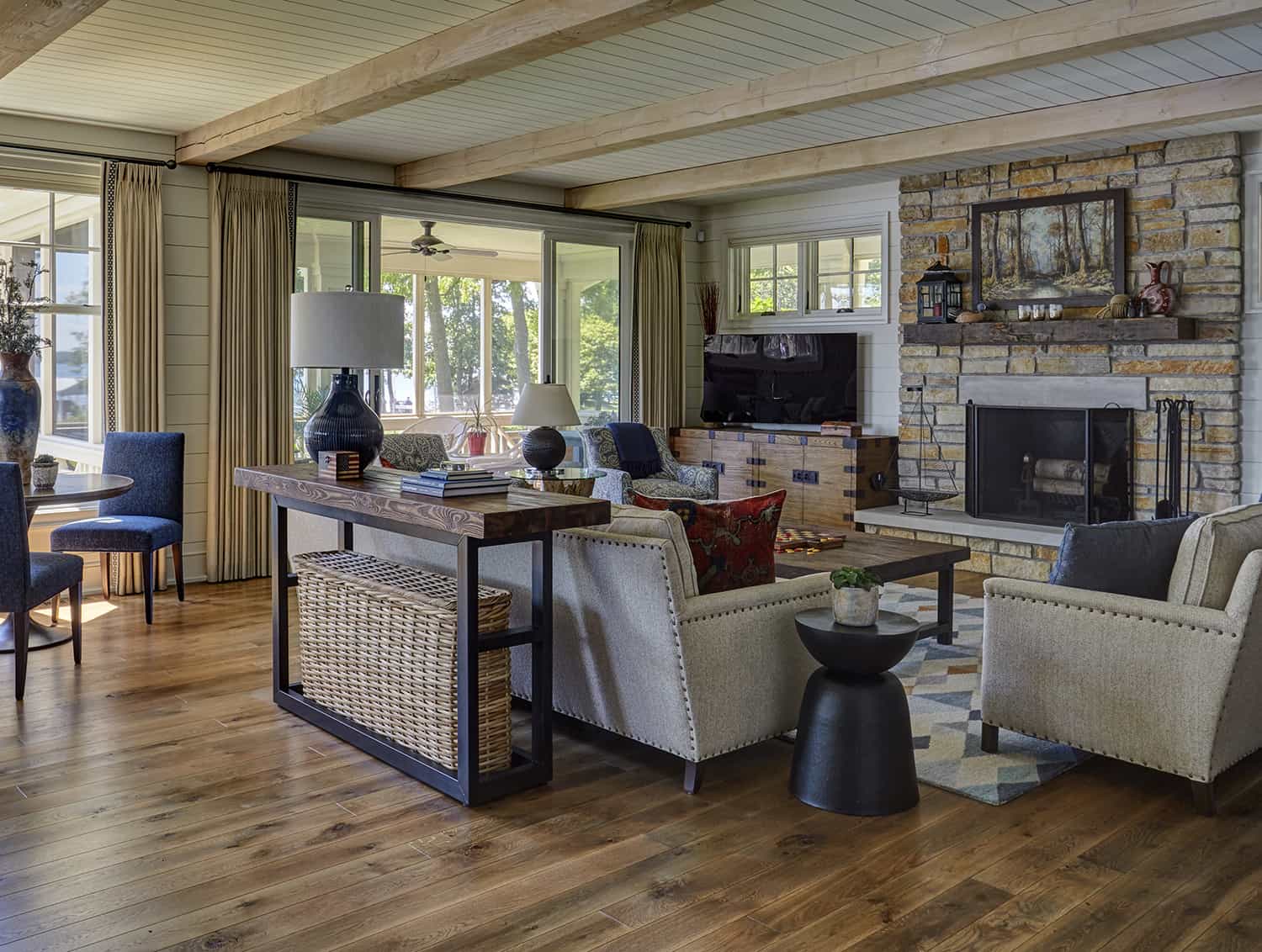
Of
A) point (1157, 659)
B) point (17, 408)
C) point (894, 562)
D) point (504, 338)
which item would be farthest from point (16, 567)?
point (504, 338)

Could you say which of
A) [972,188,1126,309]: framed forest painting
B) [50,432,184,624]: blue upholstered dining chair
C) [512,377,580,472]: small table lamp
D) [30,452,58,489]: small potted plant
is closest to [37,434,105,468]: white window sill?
[50,432,184,624]: blue upholstered dining chair

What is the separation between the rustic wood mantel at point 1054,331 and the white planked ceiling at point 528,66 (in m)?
1.47

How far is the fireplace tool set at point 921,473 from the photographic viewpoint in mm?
7371

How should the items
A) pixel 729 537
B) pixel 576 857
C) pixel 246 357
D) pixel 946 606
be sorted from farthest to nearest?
pixel 246 357, pixel 946 606, pixel 729 537, pixel 576 857

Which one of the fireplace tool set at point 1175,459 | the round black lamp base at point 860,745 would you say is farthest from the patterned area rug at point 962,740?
the fireplace tool set at point 1175,459

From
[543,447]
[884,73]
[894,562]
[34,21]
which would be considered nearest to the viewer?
[34,21]

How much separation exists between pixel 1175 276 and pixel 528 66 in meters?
3.86

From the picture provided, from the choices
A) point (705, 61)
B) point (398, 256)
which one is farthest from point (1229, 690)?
point (398, 256)

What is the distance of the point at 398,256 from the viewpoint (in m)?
10.2

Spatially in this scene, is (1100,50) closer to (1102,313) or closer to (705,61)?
(705,61)

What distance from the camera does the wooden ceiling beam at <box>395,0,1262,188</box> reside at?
3736mm

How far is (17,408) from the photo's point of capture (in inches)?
187

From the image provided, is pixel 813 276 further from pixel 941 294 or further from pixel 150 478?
pixel 150 478

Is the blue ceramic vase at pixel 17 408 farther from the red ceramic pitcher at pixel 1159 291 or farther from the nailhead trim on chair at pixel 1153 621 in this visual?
the red ceramic pitcher at pixel 1159 291
